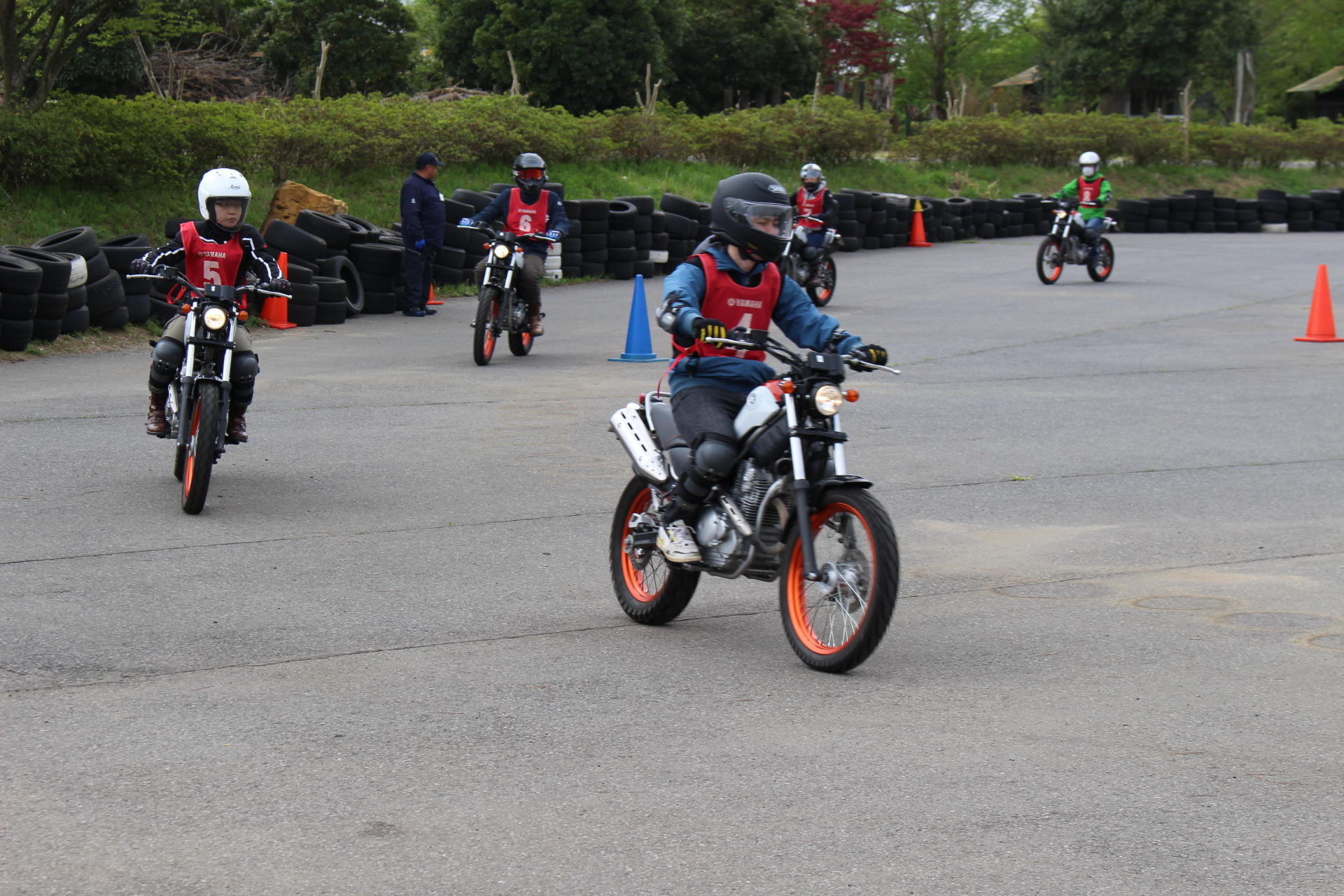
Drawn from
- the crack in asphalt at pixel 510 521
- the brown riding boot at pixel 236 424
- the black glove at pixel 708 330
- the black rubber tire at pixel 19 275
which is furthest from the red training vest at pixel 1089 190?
the black glove at pixel 708 330

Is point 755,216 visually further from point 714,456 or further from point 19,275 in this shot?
point 19,275

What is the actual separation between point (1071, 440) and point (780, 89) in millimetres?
44811

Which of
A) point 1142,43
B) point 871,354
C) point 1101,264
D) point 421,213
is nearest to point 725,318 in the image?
point 871,354

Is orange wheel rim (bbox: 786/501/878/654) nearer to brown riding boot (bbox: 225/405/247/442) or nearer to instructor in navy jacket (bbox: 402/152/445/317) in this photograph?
brown riding boot (bbox: 225/405/247/442)

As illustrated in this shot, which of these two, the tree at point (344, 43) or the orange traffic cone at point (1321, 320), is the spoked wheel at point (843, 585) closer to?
the orange traffic cone at point (1321, 320)

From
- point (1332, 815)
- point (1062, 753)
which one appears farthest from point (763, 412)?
point (1332, 815)

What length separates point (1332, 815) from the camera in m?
4.45

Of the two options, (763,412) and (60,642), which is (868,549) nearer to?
(763,412)

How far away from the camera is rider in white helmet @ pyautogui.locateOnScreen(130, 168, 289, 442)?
9555 millimetres

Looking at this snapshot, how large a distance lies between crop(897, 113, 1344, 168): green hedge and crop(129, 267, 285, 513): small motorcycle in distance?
38488 mm

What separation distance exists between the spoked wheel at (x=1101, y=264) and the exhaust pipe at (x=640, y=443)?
20.7 meters

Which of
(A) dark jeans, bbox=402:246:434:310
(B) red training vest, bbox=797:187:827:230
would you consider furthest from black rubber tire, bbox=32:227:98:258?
(B) red training vest, bbox=797:187:827:230

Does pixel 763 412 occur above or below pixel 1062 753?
above

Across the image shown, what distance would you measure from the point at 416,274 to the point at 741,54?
114 ft
